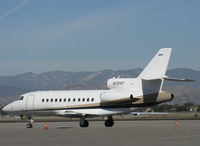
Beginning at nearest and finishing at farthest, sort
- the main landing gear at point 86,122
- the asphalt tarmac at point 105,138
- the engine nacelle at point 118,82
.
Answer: the asphalt tarmac at point 105,138, the engine nacelle at point 118,82, the main landing gear at point 86,122

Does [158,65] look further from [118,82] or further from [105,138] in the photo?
[105,138]

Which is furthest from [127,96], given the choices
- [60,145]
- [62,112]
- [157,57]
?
[60,145]

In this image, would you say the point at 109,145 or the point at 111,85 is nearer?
the point at 109,145

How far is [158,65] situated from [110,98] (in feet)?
15.4

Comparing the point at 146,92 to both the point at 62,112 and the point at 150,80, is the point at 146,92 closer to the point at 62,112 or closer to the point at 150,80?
the point at 150,80

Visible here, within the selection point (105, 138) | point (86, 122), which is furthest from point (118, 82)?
point (105, 138)

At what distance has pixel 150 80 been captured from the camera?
3647 cm

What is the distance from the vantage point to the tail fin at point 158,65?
120ft

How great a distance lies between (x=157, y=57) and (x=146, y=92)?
2.92 meters

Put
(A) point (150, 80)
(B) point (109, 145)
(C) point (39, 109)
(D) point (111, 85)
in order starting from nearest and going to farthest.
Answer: (B) point (109, 145)
(A) point (150, 80)
(D) point (111, 85)
(C) point (39, 109)

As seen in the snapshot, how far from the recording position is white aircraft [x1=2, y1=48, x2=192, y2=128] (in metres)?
36.6

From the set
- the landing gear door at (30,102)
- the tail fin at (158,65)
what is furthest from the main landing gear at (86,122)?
the tail fin at (158,65)

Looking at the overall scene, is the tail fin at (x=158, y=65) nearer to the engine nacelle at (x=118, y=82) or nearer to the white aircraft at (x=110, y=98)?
the white aircraft at (x=110, y=98)

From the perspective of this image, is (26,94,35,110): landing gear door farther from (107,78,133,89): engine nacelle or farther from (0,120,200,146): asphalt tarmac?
(0,120,200,146): asphalt tarmac
